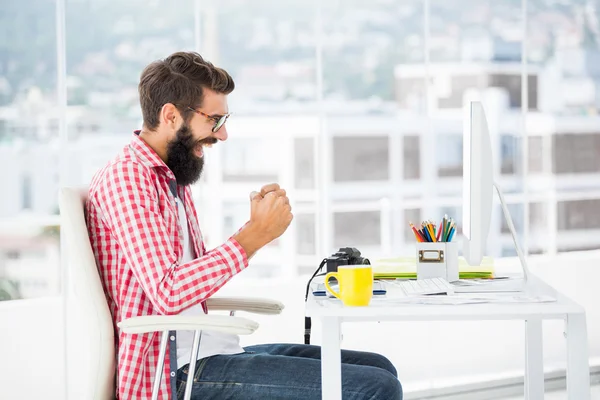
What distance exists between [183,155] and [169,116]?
0.10 m

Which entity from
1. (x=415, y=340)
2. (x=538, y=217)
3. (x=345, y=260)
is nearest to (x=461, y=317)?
(x=345, y=260)

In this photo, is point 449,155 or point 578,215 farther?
point 578,215

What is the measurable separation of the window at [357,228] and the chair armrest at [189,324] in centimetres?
630

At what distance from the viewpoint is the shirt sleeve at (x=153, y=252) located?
5.65 feet

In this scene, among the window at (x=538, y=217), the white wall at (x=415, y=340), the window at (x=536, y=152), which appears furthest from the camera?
the window at (x=538, y=217)

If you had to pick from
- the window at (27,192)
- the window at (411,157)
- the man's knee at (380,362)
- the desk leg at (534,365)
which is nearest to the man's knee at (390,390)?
the man's knee at (380,362)

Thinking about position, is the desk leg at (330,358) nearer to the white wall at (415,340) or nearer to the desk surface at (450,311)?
the desk surface at (450,311)

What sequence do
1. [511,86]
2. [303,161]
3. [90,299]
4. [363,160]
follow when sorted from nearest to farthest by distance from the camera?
[90,299] < [511,86] < [303,161] < [363,160]

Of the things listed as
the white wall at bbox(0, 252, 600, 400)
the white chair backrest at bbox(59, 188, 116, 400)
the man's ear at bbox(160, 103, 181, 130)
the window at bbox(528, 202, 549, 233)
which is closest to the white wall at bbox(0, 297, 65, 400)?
the white wall at bbox(0, 252, 600, 400)

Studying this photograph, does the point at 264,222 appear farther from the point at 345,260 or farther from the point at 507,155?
the point at 507,155

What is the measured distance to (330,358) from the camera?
1.68m

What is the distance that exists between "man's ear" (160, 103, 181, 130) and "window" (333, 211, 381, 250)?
602cm

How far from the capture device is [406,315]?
1676mm

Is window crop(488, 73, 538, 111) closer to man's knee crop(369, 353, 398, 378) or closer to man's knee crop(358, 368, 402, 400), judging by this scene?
man's knee crop(369, 353, 398, 378)
